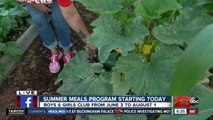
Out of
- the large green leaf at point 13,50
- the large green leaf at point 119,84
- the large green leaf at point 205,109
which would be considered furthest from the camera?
the large green leaf at point 13,50

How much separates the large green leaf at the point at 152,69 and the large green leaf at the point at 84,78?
199 mm

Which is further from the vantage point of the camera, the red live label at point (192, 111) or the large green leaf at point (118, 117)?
the large green leaf at point (118, 117)

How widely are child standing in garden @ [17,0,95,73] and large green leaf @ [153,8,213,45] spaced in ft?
1.90

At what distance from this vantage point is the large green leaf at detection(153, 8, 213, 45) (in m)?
1.48

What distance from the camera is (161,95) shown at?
1493 millimetres

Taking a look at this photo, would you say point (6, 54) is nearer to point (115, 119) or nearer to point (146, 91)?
point (115, 119)

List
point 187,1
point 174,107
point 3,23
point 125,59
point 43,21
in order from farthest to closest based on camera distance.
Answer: point 3,23 < point 43,21 < point 187,1 < point 125,59 < point 174,107

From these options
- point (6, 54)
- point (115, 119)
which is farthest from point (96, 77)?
point (6, 54)

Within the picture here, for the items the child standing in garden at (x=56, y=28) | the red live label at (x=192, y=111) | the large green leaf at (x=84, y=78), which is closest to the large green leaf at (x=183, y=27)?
the red live label at (x=192, y=111)

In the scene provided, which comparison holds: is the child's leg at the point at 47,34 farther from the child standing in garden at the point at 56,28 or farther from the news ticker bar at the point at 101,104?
the news ticker bar at the point at 101,104

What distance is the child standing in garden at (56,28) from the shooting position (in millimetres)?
1960

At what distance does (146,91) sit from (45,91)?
1.14 metres

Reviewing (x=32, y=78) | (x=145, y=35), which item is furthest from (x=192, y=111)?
(x=32, y=78)

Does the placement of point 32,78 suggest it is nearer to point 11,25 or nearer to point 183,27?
point 11,25
